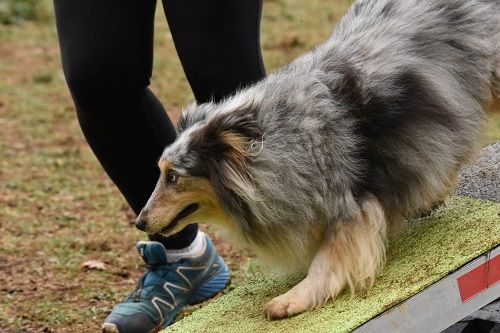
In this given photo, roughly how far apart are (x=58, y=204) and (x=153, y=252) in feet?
7.15

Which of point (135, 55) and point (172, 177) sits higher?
point (135, 55)

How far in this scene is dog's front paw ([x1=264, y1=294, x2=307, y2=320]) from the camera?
9.02 ft

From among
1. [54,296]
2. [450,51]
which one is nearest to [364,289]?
[450,51]

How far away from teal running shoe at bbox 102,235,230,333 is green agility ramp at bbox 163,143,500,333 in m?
0.30

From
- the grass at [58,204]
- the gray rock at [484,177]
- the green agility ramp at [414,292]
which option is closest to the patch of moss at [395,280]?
the green agility ramp at [414,292]

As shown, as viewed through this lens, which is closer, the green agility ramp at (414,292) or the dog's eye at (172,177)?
the green agility ramp at (414,292)

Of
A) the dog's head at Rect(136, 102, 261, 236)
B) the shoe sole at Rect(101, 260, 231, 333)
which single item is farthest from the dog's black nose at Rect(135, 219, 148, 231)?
the shoe sole at Rect(101, 260, 231, 333)

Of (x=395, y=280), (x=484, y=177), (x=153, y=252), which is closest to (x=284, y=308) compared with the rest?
(x=395, y=280)

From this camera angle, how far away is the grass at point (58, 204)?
4.11 meters

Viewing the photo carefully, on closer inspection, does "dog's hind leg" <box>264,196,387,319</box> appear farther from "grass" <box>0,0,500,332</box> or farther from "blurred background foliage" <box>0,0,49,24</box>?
"blurred background foliage" <box>0,0,49,24</box>

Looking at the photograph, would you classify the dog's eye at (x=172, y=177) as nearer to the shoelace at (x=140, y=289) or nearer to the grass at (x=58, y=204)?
the shoelace at (x=140, y=289)

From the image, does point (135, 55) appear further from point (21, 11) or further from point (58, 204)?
point (21, 11)

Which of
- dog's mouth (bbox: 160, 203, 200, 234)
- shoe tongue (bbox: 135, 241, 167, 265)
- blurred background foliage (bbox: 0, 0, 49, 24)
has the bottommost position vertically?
shoe tongue (bbox: 135, 241, 167, 265)

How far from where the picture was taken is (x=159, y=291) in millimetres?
3420
